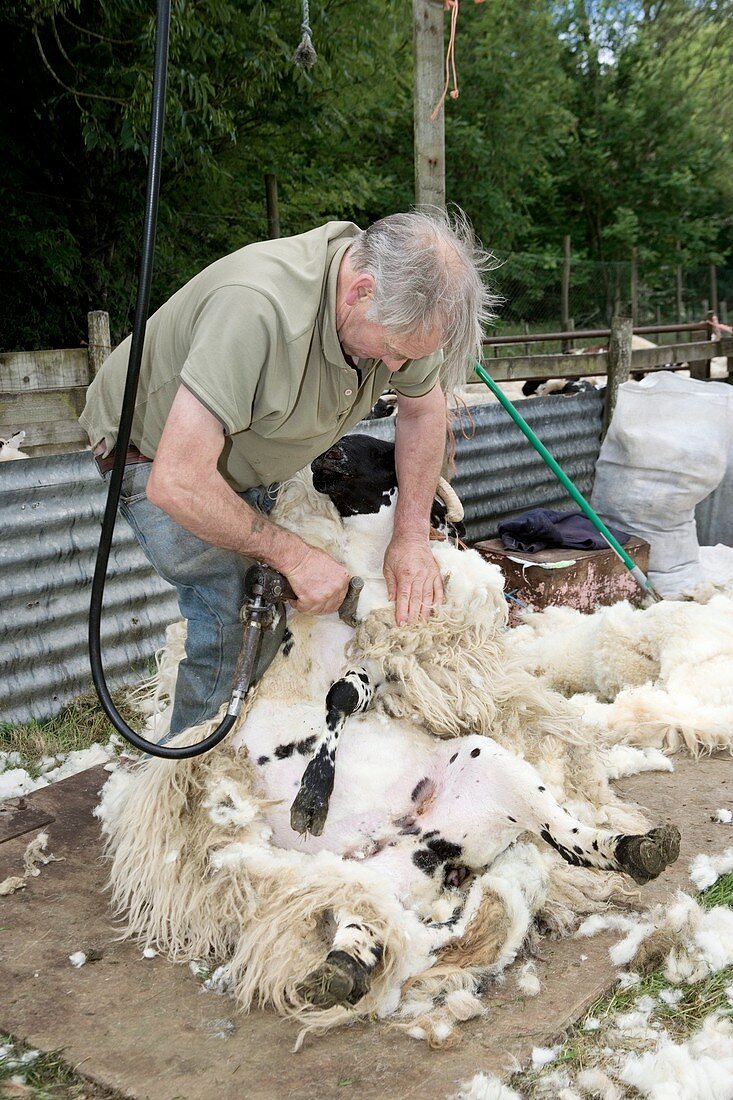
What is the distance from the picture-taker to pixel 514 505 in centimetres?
562

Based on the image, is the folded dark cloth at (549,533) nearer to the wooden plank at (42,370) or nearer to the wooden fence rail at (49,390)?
the wooden fence rail at (49,390)

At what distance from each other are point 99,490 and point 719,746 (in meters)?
2.46

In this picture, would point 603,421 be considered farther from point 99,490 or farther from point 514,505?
point 99,490

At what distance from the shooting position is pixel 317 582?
2.28 meters

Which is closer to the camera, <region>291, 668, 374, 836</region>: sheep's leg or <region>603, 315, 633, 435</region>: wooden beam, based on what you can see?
<region>291, 668, 374, 836</region>: sheep's leg

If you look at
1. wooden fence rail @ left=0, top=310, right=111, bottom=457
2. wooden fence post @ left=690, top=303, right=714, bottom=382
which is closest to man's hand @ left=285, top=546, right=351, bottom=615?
wooden fence rail @ left=0, top=310, right=111, bottom=457

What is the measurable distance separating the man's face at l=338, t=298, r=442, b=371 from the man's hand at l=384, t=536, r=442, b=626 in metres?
0.50

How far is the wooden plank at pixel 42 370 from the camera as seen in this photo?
15.2ft

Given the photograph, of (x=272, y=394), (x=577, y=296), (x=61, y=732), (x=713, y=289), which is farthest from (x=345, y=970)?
Answer: (x=713, y=289)

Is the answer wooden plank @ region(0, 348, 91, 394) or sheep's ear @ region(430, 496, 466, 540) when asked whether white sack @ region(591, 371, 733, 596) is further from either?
wooden plank @ region(0, 348, 91, 394)

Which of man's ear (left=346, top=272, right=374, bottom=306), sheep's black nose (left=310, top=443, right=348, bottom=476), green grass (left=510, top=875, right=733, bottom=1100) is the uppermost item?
man's ear (left=346, top=272, right=374, bottom=306)

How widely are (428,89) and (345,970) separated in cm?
387

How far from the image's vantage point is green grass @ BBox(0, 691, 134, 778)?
3.32 meters

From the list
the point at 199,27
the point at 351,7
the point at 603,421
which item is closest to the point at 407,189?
the point at 351,7
